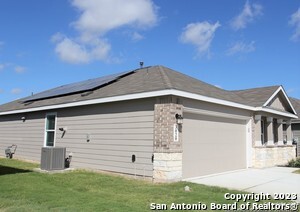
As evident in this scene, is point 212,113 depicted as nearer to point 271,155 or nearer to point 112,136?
point 112,136

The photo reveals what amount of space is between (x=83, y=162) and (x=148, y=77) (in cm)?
450

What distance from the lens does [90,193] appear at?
8.20 metres

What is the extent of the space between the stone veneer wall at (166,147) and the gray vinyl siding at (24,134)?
8280 millimetres

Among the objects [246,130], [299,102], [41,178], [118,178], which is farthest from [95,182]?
[299,102]

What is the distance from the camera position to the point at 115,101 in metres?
12.1

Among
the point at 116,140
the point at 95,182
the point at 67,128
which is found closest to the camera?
the point at 95,182

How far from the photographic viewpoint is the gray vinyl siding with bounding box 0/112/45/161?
16812 millimetres

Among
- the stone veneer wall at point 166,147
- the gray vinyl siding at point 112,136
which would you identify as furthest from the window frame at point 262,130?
the gray vinyl siding at point 112,136

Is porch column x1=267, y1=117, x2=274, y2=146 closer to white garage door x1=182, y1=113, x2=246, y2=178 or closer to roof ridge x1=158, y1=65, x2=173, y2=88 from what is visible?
white garage door x1=182, y1=113, x2=246, y2=178

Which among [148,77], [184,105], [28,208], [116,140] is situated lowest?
[28,208]

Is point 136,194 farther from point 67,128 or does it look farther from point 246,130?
point 246,130

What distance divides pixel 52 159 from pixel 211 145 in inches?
247

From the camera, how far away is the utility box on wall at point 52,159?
12664 millimetres

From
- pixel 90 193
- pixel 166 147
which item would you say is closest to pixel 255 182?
pixel 166 147
